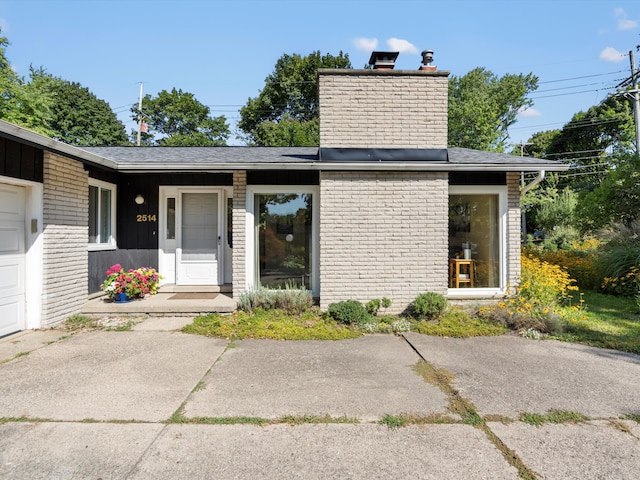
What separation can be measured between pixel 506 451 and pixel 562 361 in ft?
8.38

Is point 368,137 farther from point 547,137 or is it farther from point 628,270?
point 547,137

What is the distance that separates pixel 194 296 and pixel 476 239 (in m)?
6.10

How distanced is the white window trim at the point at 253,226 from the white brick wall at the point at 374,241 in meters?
0.65

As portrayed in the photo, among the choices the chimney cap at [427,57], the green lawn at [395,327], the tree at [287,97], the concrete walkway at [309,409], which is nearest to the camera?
the concrete walkway at [309,409]

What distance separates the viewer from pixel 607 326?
20.7 feet

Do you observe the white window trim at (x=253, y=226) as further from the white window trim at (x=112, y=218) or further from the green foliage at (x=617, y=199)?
the green foliage at (x=617, y=199)

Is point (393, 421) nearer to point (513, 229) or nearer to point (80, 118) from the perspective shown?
point (513, 229)

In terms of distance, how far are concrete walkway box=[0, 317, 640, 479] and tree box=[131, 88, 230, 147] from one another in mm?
33410

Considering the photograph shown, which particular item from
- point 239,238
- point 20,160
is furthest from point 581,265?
point 20,160

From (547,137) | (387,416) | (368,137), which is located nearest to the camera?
(387,416)

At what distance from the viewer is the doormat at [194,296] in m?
7.63

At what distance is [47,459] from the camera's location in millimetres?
2695

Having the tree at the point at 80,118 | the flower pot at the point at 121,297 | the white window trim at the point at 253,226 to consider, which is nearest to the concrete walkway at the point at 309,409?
the flower pot at the point at 121,297

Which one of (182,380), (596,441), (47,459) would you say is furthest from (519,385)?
(47,459)
